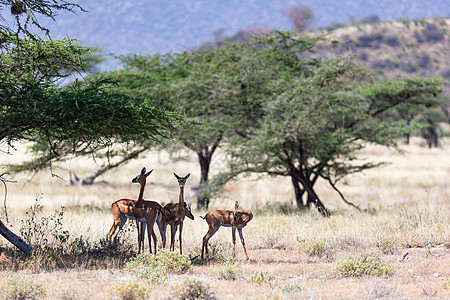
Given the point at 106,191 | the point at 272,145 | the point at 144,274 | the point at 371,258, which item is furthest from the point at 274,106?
the point at 106,191

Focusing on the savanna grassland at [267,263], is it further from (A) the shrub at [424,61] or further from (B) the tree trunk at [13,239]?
(A) the shrub at [424,61]

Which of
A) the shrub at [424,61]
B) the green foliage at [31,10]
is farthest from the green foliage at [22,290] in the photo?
the shrub at [424,61]

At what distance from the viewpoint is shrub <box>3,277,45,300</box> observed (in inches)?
272

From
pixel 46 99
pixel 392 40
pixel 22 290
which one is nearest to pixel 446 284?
pixel 22 290

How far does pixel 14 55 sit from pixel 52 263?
401 centimetres

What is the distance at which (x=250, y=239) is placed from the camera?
37.7ft

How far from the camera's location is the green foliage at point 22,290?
22.7ft

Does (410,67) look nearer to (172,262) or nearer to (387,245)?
(387,245)

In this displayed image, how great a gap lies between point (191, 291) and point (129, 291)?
0.83 metres

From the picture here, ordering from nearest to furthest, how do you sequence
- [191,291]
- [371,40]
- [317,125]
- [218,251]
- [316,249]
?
[191,291]
[218,251]
[316,249]
[317,125]
[371,40]

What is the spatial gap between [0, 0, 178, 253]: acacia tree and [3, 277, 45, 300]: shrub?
232cm

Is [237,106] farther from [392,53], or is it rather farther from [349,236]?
[392,53]

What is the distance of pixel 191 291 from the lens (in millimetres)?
6848

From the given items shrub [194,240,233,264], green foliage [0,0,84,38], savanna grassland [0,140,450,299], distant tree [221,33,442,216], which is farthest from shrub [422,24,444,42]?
green foliage [0,0,84,38]
